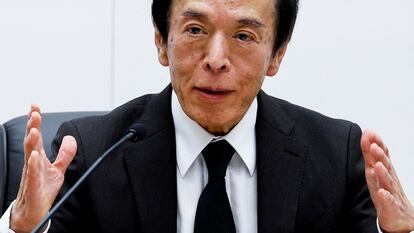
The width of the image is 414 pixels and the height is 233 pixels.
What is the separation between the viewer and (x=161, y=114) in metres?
1.86

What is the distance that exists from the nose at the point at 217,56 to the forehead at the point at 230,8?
0.05 m

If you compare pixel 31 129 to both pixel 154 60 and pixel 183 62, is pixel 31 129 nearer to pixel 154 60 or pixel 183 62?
pixel 183 62

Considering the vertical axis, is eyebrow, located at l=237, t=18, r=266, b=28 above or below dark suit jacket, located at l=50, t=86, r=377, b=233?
above

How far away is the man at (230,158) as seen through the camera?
1661 millimetres

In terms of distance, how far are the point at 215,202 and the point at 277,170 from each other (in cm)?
17

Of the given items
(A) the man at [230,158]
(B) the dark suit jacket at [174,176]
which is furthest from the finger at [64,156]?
(B) the dark suit jacket at [174,176]

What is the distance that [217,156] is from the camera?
177 centimetres

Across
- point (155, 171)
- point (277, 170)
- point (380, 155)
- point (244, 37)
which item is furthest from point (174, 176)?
point (380, 155)

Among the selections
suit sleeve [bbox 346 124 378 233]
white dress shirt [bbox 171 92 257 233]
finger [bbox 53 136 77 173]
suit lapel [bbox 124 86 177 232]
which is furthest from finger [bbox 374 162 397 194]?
A: finger [bbox 53 136 77 173]

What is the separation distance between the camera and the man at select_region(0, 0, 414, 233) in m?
1.66

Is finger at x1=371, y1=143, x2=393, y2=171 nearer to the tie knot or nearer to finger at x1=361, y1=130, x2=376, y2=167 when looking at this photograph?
finger at x1=361, y1=130, x2=376, y2=167

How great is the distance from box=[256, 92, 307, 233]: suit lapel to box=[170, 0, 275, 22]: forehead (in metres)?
0.26

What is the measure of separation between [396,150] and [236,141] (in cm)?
123

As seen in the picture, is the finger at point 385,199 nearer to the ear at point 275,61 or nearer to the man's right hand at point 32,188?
the ear at point 275,61
